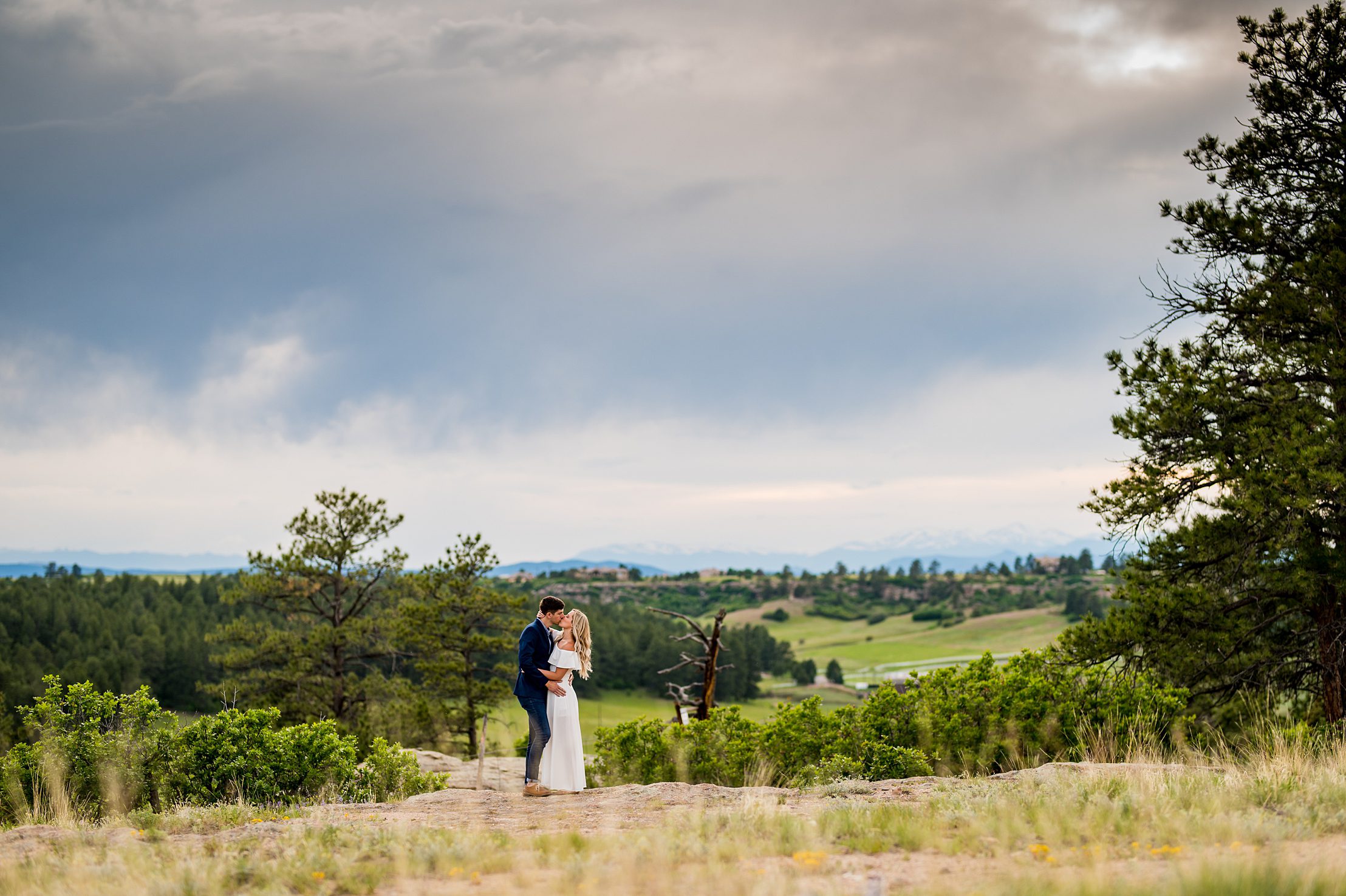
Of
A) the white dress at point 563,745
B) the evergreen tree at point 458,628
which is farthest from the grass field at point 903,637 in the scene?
the white dress at point 563,745

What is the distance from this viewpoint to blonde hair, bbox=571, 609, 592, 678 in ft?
34.8

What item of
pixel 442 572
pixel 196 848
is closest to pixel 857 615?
pixel 442 572

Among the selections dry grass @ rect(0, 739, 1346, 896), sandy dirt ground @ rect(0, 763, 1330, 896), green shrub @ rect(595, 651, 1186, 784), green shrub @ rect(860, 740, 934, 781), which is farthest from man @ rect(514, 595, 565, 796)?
green shrub @ rect(860, 740, 934, 781)

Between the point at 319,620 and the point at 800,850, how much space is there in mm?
31042

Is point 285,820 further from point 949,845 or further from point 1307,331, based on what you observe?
point 1307,331

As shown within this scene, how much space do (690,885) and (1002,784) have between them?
488 centimetres

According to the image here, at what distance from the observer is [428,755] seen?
2566 centimetres

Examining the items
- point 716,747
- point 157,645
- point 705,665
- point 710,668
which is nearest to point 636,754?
point 716,747

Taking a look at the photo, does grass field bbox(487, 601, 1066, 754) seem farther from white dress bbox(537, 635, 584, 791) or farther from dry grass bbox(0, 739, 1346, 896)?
dry grass bbox(0, 739, 1346, 896)

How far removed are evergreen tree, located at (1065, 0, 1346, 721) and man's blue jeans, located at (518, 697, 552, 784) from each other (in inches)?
414

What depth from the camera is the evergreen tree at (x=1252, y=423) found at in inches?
543

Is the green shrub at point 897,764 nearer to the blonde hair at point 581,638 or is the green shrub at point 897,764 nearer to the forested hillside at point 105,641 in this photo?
the blonde hair at point 581,638

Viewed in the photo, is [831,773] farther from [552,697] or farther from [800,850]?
[800,850]

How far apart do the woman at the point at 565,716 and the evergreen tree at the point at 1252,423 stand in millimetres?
10095
